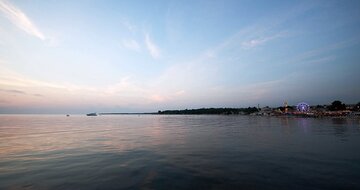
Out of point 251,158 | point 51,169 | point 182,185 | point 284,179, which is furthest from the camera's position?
point 251,158

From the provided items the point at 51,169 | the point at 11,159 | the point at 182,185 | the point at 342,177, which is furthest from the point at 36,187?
the point at 342,177

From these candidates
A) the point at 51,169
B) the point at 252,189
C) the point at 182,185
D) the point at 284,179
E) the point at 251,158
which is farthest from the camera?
the point at 251,158

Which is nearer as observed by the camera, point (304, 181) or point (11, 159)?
point (304, 181)

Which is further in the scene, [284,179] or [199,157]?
[199,157]

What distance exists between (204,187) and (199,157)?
11.0 m

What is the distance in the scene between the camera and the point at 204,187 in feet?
49.5

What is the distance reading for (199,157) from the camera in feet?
85.3

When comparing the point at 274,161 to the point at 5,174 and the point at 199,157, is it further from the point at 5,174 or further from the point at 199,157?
the point at 5,174

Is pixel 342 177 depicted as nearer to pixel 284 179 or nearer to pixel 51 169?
pixel 284 179

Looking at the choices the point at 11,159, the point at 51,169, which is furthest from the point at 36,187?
the point at 11,159

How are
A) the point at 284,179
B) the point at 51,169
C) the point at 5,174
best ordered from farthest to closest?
the point at 51,169
the point at 5,174
the point at 284,179

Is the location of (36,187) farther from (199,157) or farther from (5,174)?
(199,157)

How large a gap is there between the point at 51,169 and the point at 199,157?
46.5 feet

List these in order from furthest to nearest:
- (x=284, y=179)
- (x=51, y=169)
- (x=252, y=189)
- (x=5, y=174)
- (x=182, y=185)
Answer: (x=51, y=169) < (x=5, y=174) < (x=284, y=179) < (x=182, y=185) < (x=252, y=189)
